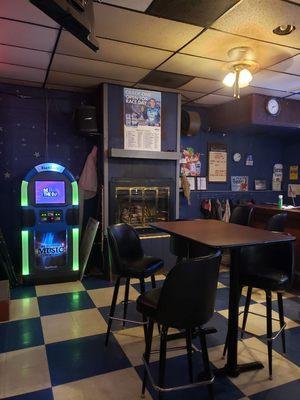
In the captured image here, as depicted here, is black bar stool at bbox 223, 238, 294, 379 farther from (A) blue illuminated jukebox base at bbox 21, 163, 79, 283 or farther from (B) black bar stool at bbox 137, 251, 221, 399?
(A) blue illuminated jukebox base at bbox 21, 163, 79, 283

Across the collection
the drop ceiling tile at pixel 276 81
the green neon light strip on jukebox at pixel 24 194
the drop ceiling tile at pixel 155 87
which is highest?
the drop ceiling tile at pixel 155 87

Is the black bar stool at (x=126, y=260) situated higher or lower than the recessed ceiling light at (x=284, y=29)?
lower

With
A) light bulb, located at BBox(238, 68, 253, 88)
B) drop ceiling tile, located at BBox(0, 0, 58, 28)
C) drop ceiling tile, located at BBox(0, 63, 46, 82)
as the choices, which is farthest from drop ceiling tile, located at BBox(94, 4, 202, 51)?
drop ceiling tile, located at BBox(0, 63, 46, 82)

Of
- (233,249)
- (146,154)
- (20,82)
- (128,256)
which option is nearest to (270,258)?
(233,249)

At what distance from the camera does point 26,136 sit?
4.51 meters

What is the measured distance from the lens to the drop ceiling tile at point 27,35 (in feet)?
8.76

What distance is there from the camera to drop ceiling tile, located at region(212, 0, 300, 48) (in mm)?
2262

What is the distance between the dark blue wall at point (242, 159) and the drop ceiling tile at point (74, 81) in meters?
1.82

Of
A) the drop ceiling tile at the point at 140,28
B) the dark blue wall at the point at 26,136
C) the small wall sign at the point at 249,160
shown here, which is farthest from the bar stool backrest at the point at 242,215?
the dark blue wall at the point at 26,136

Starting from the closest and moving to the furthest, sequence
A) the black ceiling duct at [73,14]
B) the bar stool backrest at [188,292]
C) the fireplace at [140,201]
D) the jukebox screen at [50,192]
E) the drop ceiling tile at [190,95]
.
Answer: the black ceiling duct at [73,14]
the bar stool backrest at [188,292]
the jukebox screen at [50,192]
the fireplace at [140,201]
the drop ceiling tile at [190,95]

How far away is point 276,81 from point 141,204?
249 centimetres

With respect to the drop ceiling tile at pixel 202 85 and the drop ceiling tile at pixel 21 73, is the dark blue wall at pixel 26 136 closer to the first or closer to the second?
the drop ceiling tile at pixel 21 73

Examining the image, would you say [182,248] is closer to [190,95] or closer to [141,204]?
[141,204]

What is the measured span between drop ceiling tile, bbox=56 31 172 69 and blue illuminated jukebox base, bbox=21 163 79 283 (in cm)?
151
